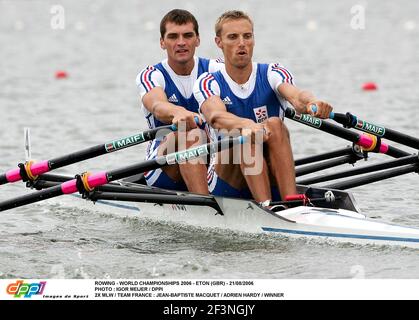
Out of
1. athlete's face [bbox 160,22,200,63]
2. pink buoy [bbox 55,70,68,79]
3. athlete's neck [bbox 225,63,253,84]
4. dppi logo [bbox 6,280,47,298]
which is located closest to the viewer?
dppi logo [bbox 6,280,47,298]

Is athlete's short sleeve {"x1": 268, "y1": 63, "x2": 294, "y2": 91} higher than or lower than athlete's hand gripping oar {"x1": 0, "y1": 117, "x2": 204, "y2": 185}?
higher

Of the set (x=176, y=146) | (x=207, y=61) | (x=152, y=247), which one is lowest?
(x=152, y=247)

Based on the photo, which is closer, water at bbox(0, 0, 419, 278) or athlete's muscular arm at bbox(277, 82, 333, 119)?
water at bbox(0, 0, 419, 278)

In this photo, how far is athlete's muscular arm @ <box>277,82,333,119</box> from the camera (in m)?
8.34

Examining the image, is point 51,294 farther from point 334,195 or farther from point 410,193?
point 410,193

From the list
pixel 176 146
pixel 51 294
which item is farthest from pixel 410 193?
pixel 51 294

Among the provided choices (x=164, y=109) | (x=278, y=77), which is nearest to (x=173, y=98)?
(x=164, y=109)

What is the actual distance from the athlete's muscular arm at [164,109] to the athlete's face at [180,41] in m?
0.37

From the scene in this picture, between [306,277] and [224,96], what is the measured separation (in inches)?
77.1

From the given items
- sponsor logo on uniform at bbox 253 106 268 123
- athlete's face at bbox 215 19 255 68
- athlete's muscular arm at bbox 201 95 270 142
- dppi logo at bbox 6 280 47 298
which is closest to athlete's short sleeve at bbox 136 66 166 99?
athlete's muscular arm at bbox 201 95 270 142

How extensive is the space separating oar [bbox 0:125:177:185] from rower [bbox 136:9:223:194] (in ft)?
0.63

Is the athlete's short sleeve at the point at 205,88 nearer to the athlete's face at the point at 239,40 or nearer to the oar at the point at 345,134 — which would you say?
the athlete's face at the point at 239,40

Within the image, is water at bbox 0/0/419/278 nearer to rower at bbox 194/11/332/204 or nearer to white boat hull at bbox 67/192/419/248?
white boat hull at bbox 67/192/419/248
